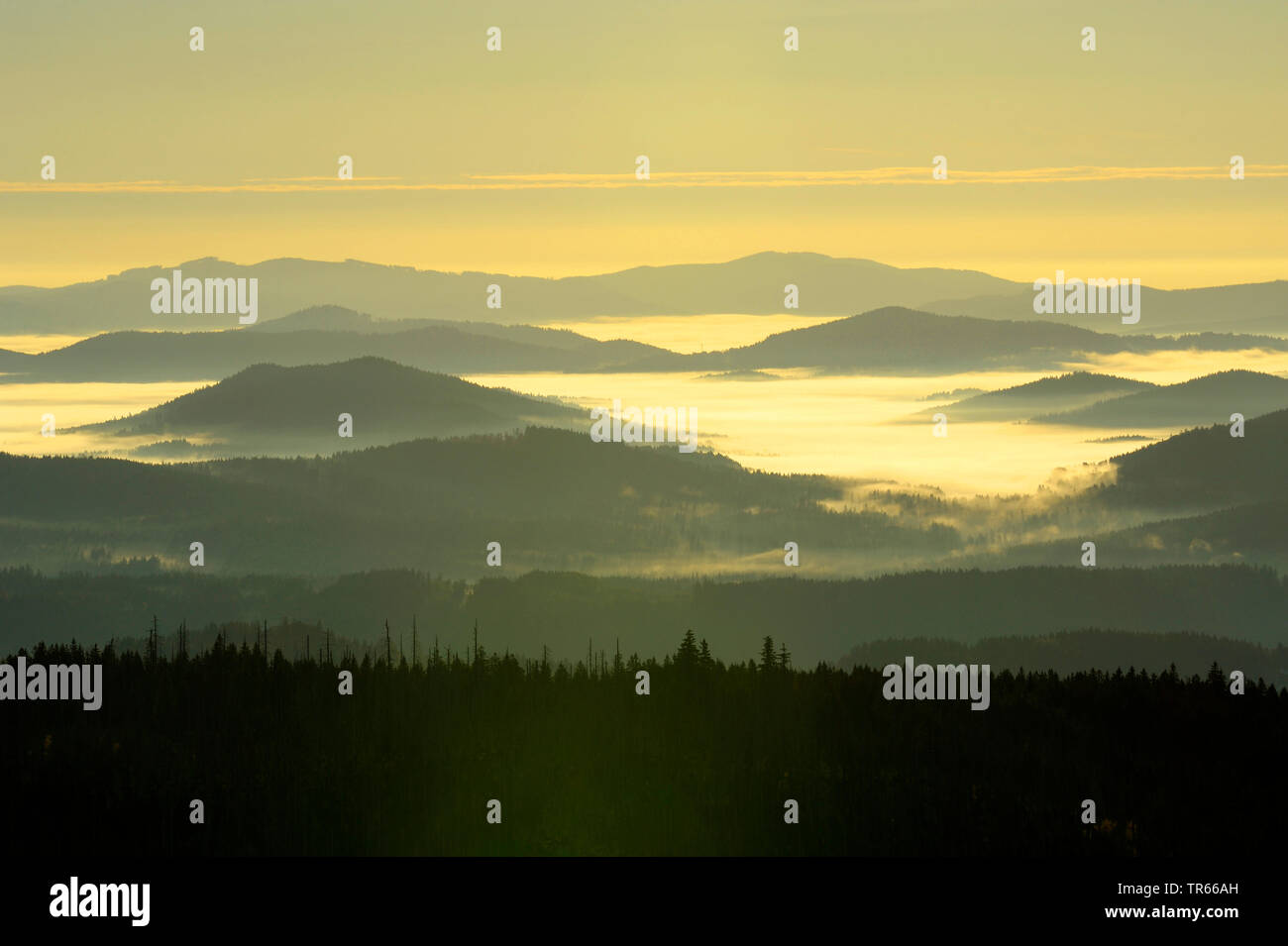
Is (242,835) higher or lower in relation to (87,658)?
lower

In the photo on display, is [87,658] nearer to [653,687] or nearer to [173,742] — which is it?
[173,742]

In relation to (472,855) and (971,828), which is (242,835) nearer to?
(472,855)

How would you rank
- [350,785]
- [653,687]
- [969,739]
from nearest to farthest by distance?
1. [350,785]
2. [969,739]
3. [653,687]

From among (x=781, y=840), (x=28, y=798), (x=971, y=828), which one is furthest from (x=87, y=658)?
(x=971, y=828)

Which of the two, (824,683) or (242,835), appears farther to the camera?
(824,683)

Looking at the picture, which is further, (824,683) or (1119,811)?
(824,683)

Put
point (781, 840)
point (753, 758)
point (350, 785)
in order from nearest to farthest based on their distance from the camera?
point (781, 840) → point (350, 785) → point (753, 758)

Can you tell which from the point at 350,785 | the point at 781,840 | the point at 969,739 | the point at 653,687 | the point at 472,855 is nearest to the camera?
the point at 472,855

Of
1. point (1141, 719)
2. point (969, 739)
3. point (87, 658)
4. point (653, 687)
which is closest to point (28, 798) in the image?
point (87, 658)

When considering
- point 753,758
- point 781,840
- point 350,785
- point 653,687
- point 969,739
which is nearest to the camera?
point 781,840
